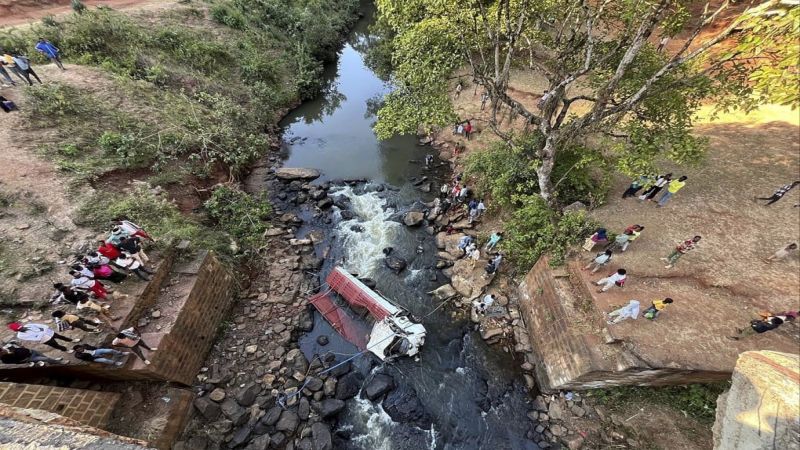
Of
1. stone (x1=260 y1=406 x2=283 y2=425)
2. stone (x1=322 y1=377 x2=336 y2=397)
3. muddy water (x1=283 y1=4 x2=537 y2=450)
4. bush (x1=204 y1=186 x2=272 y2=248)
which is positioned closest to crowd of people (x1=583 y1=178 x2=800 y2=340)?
muddy water (x1=283 y1=4 x2=537 y2=450)

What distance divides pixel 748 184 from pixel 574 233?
8.74 metres

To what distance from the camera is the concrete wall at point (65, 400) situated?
720cm

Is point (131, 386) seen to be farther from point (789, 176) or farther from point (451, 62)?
point (789, 176)

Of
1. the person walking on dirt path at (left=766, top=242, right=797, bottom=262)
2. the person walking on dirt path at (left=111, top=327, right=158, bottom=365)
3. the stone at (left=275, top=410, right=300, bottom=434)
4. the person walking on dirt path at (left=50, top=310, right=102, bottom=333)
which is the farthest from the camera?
the person walking on dirt path at (left=766, top=242, right=797, bottom=262)

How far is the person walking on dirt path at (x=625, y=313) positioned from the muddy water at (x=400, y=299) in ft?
11.2

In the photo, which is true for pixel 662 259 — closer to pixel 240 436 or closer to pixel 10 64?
pixel 240 436

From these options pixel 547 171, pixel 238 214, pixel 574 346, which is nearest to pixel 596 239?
pixel 547 171

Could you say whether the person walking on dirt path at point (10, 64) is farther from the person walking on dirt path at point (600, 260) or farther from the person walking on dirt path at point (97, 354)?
the person walking on dirt path at point (600, 260)

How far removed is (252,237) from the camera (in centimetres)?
1391

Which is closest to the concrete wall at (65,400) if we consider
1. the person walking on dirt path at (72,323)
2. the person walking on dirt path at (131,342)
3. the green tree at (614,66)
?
the person walking on dirt path at (131,342)

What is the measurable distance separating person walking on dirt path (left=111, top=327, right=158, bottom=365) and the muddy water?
446 centimetres

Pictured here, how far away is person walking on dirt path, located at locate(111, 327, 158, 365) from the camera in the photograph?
27.0 ft

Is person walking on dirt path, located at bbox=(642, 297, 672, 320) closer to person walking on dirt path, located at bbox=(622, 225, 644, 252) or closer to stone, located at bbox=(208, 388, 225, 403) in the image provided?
person walking on dirt path, located at bbox=(622, 225, 644, 252)

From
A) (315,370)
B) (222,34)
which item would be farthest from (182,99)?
(315,370)
